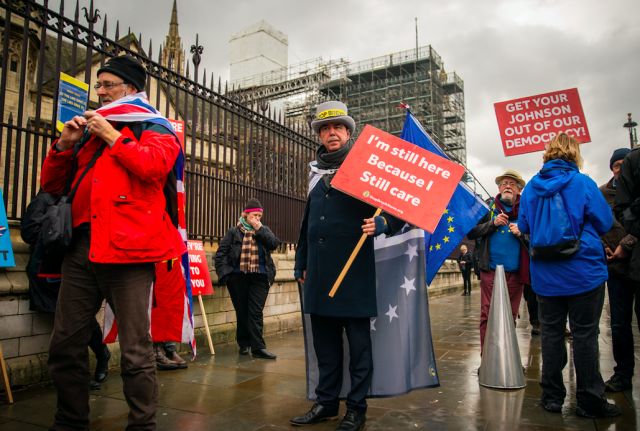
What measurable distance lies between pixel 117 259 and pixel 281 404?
192 centimetres

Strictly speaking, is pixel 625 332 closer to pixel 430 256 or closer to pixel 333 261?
pixel 430 256

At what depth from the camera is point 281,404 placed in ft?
12.1

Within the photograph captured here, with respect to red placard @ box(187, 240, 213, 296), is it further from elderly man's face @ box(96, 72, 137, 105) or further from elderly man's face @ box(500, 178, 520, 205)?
elderly man's face @ box(500, 178, 520, 205)

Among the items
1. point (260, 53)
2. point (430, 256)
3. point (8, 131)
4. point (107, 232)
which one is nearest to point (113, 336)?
point (107, 232)

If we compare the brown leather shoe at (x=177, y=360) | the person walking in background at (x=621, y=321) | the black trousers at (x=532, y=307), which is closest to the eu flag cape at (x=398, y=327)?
the person walking in background at (x=621, y=321)

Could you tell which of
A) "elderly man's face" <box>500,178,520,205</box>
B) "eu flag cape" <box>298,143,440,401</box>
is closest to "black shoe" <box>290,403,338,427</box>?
"eu flag cape" <box>298,143,440,401</box>

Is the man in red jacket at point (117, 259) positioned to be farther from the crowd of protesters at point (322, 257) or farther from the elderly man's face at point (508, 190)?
the elderly man's face at point (508, 190)

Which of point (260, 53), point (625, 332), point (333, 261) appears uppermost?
point (260, 53)

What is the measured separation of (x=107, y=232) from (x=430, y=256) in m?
3.01

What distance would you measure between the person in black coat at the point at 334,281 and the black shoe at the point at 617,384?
2.30 metres

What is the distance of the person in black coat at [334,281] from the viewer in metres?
3.04

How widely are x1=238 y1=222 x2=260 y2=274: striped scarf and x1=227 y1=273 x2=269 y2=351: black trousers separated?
177 mm

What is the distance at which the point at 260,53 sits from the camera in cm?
4609

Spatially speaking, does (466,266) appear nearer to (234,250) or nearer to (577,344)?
(234,250)
